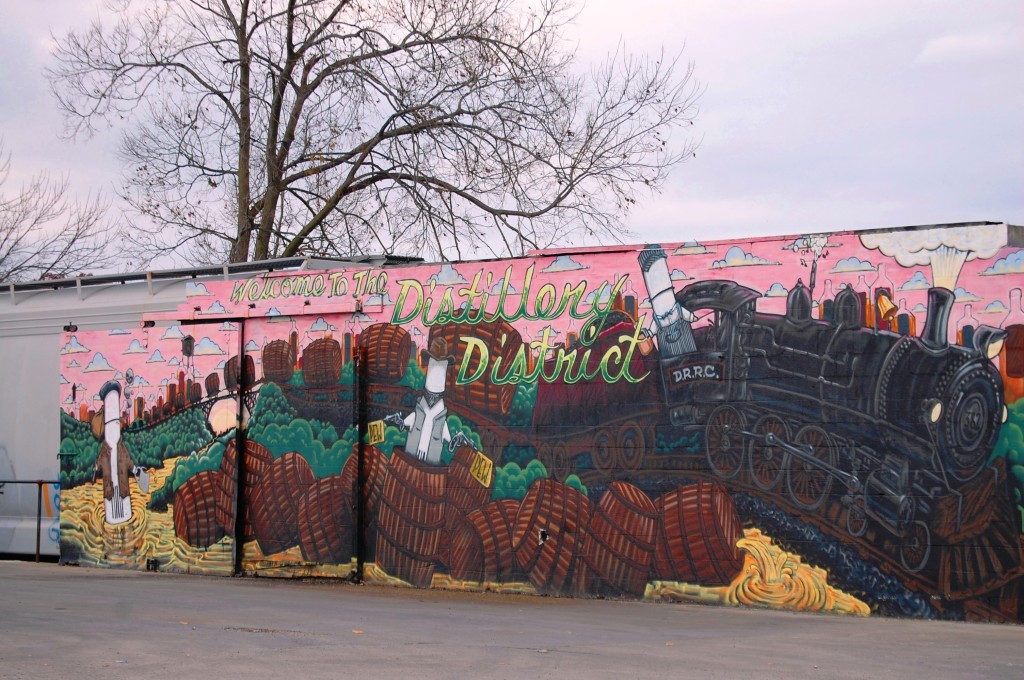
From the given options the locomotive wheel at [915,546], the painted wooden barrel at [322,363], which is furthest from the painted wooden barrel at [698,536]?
the painted wooden barrel at [322,363]

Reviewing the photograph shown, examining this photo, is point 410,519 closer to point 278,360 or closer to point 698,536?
point 278,360

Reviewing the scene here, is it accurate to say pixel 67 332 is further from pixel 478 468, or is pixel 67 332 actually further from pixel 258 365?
pixel 478 468

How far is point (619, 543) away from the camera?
1354 centimetres

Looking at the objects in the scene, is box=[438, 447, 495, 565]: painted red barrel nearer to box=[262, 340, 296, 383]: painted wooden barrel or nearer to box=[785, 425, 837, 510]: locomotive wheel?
box=[262, 340, 296, 383]: painted wooden barrel

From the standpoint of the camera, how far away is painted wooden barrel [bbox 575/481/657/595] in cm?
1338

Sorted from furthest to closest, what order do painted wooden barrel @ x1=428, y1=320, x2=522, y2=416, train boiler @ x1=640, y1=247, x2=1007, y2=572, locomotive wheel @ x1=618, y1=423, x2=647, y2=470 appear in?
1. painted wooden barrel @ x1=428, y1=320, x2=522, y2=416
2. locomotive wheel @ x1=618, y1=423, x2=647, y2=470
3. train boiler @ x1=640, y1=247, x2=1007, y2=572

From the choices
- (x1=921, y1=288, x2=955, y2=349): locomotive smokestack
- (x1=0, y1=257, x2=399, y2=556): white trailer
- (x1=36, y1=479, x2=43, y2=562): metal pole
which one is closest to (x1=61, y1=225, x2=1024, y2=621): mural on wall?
(x1=921, y1=288, x2=955, y2=349): locomotive smokestack

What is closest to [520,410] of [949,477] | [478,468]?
[478,468]

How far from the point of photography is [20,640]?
9398mm

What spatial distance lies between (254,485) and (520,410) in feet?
13.0

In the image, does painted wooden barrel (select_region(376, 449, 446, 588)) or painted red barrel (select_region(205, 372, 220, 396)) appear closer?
painted wooden barrel (select_region(376, 449, 446, 588))

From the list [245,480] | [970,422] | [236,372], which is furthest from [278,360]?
[970,422]

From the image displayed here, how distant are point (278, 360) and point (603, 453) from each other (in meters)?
4.64

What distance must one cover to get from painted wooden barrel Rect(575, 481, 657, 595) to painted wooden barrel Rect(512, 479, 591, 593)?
15 centimetres
